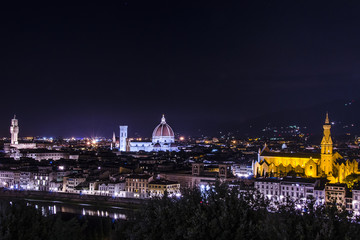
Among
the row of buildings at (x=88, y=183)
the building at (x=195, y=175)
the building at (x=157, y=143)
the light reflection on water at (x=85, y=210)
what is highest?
the building at (x=157, y=143)

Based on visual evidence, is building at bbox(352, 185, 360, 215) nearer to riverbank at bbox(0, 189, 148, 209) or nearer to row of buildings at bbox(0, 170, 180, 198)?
row of buildings at bbox(0, 170, 180, 198)

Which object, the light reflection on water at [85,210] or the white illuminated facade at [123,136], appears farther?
the white illuminated facade at [123,136]

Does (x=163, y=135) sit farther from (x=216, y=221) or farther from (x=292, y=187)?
(x=216, y=221)

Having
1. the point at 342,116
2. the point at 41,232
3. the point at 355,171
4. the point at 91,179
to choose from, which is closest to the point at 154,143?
the point at 91,179

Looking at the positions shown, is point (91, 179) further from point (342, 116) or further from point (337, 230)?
point (342, 116)

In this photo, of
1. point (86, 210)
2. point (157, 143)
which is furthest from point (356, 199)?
point (157, 143)

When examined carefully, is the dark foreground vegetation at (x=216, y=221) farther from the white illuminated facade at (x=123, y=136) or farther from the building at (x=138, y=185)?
the white illuminated facade at (x=123, y=136)

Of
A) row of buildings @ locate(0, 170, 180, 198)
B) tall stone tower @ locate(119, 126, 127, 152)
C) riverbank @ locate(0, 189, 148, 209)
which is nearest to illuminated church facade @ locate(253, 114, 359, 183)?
row of buildings @ locate(0, 170, 180, 198)

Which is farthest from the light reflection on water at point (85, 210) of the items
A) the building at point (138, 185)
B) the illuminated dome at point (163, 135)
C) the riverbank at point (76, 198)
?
the illuminated dome at point (163, 135)
